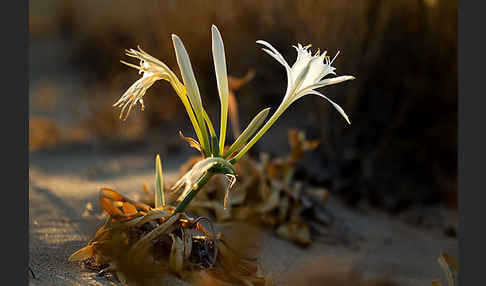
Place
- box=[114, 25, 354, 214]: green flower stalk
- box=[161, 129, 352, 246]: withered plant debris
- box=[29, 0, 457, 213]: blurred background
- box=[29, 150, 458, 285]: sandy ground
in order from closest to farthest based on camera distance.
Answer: box=[114, 25, 354, 214]: green flower stalk, box=[29, 150, 458, 285]: sandy ground, box=[161, 129, 352, 246]: withered plant debris, box=[29, 0, 457, 213]: blurred background

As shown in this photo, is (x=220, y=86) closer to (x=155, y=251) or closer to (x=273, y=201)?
(x=155, y=251)

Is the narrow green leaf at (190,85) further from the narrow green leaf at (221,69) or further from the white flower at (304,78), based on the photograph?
the white flower at (304,78)

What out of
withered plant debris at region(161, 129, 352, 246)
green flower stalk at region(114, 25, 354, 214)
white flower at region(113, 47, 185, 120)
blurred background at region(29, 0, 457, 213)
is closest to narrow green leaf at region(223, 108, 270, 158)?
green flower stalk at region(114, 25, 354, 214)

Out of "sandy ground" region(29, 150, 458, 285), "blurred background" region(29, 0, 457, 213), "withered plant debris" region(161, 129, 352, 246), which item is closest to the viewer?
"sandy ground" region(29, 150, 458, 285)

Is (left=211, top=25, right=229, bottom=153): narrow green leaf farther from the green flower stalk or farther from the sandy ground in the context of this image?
the sandy ground

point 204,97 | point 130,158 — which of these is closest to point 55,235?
point 130,158

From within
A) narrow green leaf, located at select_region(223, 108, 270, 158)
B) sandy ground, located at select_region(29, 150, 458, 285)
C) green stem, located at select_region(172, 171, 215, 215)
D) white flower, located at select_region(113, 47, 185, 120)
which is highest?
white flower, located at select_region(113, 47, 185, 120)
